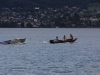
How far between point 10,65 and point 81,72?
9017 mm

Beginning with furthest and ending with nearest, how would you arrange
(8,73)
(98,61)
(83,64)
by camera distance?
(98,61) < (83,64) < (8,73)

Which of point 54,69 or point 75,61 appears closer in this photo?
point 54,69

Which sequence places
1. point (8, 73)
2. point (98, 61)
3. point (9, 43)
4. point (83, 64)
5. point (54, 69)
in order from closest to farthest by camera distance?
point (8, 73) < point (54, 69) < point (83, 64) < point (98, 61) < point (9, 43)

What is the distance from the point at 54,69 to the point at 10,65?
5.67m

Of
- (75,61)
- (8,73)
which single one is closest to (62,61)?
(75,61)

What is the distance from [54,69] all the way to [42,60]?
31.5 feet

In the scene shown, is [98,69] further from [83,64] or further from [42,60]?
[42,60]

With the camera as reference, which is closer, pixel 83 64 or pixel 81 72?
pixel 81 72

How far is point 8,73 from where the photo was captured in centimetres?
5231

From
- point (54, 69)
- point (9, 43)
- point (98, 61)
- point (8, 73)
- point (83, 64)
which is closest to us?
point (8, 73)

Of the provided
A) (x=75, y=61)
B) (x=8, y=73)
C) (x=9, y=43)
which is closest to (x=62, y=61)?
(x=75, y=61)

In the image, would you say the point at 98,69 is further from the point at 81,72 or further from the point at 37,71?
the point at 37,71

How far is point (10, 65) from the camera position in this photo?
59.2m

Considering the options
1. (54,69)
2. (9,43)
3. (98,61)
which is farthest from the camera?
(9,43)
